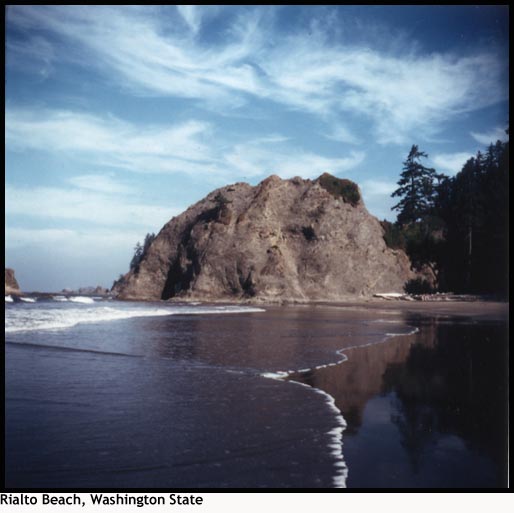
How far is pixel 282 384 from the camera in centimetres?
599

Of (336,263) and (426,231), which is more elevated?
(426,231)

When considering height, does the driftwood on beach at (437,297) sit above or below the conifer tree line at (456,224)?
below

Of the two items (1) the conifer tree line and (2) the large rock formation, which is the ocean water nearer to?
(1) the conifer tree line

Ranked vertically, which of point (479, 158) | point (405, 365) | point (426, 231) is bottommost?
point (405, 365)

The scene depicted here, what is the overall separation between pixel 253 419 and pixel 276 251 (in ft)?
154

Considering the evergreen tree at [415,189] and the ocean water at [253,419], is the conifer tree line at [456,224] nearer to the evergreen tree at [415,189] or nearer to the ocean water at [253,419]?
the evergreen tree at [415,189]

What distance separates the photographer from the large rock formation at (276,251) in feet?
167

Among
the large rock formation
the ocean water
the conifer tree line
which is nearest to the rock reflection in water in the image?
the ocean water

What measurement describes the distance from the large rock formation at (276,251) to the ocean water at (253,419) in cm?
3966

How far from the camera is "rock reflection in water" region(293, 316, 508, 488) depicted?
3197 mm

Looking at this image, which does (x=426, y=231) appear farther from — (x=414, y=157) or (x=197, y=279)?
(x=197, y=279)

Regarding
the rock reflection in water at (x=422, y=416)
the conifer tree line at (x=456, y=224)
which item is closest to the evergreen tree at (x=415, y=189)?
the conifer tree line at (x=456, y=224)

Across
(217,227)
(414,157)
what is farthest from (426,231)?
(217,227)

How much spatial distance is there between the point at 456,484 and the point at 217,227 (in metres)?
52.1
